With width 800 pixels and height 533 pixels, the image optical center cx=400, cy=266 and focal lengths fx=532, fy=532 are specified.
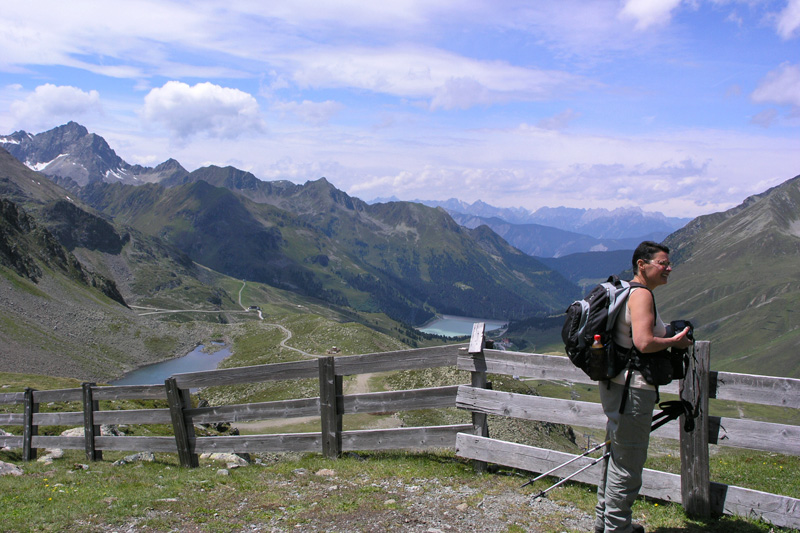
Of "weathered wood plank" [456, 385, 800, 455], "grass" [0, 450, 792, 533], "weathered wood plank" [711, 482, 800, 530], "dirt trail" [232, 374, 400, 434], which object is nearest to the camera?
"weathered wood plank" [711, 482, 800, 530]

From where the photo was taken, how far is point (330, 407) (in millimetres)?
12516

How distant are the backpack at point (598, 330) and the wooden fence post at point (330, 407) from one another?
6.16m

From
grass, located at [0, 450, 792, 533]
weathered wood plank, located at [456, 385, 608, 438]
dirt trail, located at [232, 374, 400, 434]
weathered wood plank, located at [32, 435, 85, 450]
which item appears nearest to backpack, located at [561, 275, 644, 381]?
weathered wood plank, located at [456, 385, 608, 438]

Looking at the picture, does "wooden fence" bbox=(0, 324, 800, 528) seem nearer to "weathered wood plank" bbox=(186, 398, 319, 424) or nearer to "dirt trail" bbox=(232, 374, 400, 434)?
"weathered wood plank" bbox=(186, 398, 319, 424)

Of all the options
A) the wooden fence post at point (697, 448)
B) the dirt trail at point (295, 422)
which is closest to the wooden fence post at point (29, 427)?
the wooden fence post at point (697, 448)

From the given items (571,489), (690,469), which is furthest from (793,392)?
(571,489)

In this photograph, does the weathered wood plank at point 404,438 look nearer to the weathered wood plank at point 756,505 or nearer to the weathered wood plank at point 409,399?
the weathered wood plank at point 409,399

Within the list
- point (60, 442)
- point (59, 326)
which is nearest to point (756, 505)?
point (60, 442)

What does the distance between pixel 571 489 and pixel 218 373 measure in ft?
28.5

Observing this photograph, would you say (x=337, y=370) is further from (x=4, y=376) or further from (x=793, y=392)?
(x=4, y=376)

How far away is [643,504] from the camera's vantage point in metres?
9.66

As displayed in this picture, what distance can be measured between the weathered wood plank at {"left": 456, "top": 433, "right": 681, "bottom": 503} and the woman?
1679 millimetres

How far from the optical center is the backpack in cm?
769

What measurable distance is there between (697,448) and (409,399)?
18.6 feet
